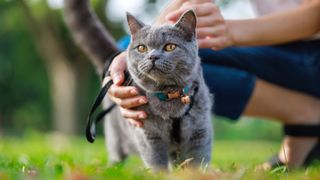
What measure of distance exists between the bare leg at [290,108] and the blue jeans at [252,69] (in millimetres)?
60

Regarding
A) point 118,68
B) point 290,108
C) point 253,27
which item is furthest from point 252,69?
point 118,68

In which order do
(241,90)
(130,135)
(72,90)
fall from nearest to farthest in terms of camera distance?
1. (130,135)
2. (241,90)
3. (72,90)

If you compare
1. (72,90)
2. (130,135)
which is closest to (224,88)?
(130,135)

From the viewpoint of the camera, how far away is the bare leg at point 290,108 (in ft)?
9.71

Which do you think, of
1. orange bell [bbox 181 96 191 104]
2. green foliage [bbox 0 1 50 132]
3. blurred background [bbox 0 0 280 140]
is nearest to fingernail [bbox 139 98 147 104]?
orange bell [bbox 181 96 191 104]

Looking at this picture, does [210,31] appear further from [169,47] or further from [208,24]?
[169,47]

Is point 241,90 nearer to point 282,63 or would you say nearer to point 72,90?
point 282,63

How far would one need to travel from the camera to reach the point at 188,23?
1961 mm

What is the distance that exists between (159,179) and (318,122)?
5.75ft

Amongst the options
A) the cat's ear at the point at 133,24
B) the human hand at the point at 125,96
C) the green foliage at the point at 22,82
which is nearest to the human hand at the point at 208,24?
the cat's ear at the point at 133,24

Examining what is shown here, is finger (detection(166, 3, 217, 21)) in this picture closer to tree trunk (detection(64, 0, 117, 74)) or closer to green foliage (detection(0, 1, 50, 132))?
tree trunk (detection(64, 0, 117, 74))

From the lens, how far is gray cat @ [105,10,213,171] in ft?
6.38

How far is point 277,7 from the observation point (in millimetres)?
3006

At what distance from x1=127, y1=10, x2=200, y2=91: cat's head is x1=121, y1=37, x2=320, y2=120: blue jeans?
35.8 inches
